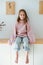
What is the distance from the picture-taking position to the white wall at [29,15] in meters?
2.24

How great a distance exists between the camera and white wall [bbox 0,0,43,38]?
224cm

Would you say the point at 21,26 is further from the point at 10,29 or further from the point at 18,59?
the point at 18,59

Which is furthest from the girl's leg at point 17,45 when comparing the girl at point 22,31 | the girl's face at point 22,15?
the girl's face at point 22,15

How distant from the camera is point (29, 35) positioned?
81.4 inches

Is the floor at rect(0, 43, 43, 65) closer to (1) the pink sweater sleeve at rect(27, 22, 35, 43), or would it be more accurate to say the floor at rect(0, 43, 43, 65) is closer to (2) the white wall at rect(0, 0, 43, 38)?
(1) the pink sweater sleeve at rect(27, 22, 35, 43)

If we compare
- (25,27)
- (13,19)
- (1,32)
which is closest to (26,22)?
(25,27)

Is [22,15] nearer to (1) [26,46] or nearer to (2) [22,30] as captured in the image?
(2) [22,30]

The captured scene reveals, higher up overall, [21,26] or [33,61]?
[21,26]

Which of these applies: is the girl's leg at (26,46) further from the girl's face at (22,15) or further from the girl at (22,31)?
the girl's face at (22,15)

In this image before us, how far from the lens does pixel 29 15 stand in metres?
2.26

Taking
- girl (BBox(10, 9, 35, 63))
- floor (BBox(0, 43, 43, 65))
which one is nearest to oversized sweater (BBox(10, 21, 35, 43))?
girl (BBox(10, 9, 35, 63))

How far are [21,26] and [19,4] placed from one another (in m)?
0.29

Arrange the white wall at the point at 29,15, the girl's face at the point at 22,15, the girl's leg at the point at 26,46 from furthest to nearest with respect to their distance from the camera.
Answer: the white wall at the point at 29,15
the girl's face at the point at 22,15
the girl's leg at the point at 26,46

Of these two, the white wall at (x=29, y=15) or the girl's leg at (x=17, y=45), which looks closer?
the girl's leg at (x=17, y=45)
